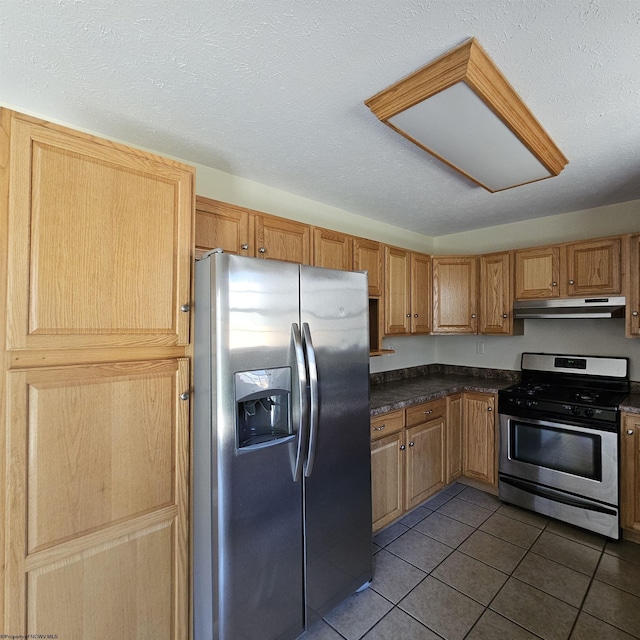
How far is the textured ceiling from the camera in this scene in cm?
105

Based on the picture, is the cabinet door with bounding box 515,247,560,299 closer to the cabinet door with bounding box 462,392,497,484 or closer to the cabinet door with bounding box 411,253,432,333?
the cabinet door with bounding box 411,253,432,333

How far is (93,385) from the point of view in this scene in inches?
48.3

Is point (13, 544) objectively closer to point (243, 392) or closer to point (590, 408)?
point (243, 392)

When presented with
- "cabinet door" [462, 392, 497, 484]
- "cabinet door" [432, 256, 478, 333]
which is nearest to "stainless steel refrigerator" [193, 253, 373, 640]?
"cabinet door" [462, 392, 497, 484]

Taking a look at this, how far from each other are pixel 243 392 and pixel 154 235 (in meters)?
0.72

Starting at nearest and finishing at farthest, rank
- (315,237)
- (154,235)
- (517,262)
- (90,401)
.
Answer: (90,401)
(154,235)
(315,237)
(517,262)

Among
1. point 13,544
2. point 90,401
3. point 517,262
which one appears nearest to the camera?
point 13,544

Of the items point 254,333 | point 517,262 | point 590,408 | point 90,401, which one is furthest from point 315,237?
point 590,408

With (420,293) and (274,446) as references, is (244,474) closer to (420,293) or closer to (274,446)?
(274,446)

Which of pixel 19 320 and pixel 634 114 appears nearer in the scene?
pixel 19 320

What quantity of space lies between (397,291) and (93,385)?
2.31 metres

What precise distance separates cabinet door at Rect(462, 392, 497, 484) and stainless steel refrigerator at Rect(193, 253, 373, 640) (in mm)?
1581

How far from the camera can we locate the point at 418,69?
4.17 feet

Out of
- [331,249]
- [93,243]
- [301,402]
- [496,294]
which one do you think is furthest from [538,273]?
[93,243]
